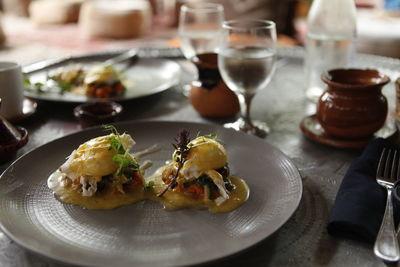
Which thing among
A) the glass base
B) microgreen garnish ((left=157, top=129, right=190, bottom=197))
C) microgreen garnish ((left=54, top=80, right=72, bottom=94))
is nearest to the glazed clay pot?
the glass base

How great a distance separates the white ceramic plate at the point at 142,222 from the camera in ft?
2.18

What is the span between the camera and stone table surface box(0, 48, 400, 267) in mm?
698

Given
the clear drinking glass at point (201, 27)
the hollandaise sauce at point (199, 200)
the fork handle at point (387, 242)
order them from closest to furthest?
the fork handle at point (387, 242) < the hollandaise sauce at point (199, 200) < the clear drinking glass at point (201, 27)

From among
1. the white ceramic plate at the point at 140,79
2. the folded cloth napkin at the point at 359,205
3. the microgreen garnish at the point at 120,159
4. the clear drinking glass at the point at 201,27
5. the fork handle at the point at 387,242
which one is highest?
the clear drinking glass at the point at 201,27

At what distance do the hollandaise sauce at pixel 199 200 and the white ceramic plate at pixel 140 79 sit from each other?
1.82 ft

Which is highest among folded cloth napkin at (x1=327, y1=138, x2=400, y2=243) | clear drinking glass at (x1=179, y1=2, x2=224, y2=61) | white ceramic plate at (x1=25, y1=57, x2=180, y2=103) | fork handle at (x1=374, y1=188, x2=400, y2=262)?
clear drinking glass at (x1=179, y1=2, x2=224, y2=61)

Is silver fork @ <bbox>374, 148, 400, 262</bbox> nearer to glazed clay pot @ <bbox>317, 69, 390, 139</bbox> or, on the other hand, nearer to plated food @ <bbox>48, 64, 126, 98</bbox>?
glazed clay pot @ <bbox>317, 69, 390, 139</bbox>

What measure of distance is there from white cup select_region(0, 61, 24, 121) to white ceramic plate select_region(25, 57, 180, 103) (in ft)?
0.35

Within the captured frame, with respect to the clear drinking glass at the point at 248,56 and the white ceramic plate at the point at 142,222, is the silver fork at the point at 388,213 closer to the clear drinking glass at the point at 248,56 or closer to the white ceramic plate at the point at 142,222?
the white ceramic plate at the point at 142,222

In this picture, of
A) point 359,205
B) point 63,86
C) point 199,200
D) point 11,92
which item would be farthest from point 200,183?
point 63,86

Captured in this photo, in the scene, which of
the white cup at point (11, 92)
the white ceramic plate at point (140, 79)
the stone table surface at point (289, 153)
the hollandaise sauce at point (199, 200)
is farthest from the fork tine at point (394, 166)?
the white cup at point (11, 92)

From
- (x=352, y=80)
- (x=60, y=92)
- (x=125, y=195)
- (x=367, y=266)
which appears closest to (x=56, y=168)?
(x=125, y=195)

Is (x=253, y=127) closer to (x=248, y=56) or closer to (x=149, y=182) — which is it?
(x=248, y=56)

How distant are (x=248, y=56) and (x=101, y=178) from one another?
1.72 feet
